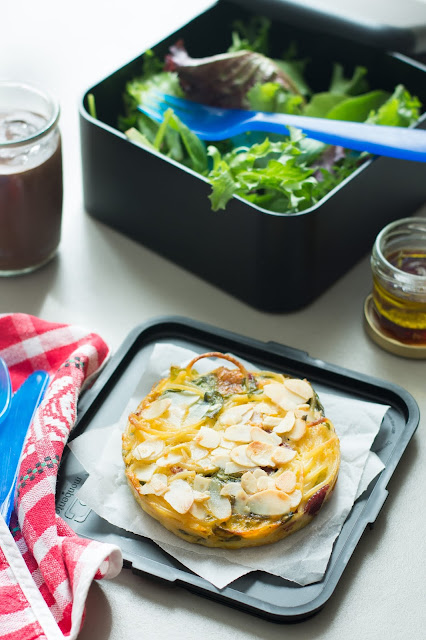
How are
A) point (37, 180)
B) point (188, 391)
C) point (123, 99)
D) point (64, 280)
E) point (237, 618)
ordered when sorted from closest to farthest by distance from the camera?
point (237, 618) < point (188, 391) < point (37, 180) < point (64, 280) < point (123, 99)

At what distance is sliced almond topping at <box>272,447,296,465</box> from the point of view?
0.92 meters

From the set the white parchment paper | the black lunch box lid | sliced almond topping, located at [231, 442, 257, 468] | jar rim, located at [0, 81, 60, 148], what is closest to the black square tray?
the white parchment paper

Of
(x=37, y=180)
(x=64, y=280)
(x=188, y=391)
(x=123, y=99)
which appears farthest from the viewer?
(x=123, y=99)

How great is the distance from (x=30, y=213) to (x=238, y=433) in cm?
42

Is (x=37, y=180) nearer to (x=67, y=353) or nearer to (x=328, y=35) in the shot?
(x=67, y=353)

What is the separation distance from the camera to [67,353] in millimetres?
1087

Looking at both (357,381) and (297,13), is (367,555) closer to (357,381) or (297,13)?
(357,381)

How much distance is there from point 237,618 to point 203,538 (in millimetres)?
80

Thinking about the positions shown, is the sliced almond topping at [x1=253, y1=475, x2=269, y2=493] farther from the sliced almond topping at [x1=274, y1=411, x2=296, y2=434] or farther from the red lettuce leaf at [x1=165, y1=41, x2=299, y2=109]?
the red lettuce leaf at [x1=165, y1=41, x2=299, y2=109]

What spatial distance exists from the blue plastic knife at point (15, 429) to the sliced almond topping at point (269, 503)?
250mm

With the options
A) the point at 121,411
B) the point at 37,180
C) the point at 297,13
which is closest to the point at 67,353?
the point at 121,411

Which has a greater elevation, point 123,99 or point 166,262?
point 123,99

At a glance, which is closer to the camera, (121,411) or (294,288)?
(121,411)

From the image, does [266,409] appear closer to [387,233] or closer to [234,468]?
[234,468]
